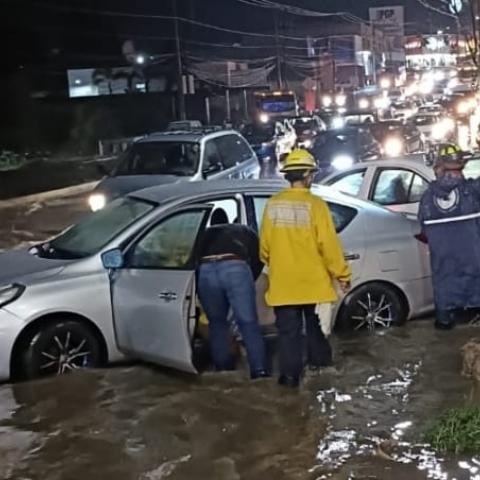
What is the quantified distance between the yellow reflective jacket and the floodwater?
72cm

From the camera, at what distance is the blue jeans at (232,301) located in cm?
667

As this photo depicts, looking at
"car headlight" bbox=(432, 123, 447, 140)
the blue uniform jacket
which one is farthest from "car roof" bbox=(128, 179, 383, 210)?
"car headlight" bbox=(432, 123, 447, 140)

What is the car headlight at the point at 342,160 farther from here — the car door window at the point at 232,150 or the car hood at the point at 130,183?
the car hood at the point at 130,183

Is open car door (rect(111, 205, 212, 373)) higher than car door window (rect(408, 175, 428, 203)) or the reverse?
the reverse

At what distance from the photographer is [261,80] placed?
70.7m

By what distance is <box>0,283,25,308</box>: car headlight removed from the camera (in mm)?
6891

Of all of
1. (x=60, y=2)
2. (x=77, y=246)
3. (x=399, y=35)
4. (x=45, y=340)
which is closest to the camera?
(x=45, y=340)

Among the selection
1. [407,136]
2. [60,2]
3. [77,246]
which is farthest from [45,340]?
[60,2]

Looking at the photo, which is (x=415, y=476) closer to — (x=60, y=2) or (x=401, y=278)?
(x=401, y=278)

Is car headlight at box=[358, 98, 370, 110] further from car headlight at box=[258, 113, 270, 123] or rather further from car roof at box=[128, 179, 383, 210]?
car roof at box=[128, 179, 383, 210]

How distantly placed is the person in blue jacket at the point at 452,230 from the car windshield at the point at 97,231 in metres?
2.39

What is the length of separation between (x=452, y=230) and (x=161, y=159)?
7.94 metres

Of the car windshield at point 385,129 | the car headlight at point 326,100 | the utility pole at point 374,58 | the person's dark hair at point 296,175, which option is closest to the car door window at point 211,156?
the person's dark hair at point 296,175

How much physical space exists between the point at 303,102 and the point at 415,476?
2472 inches
